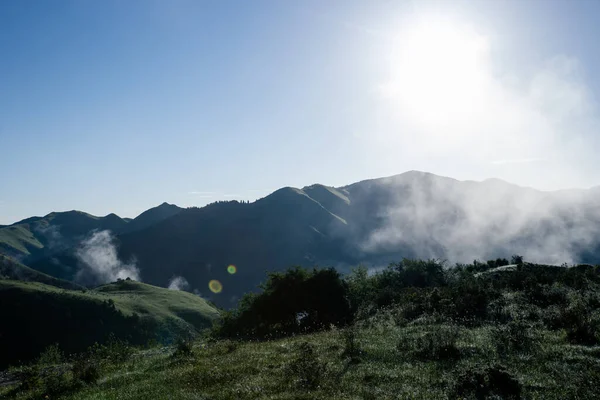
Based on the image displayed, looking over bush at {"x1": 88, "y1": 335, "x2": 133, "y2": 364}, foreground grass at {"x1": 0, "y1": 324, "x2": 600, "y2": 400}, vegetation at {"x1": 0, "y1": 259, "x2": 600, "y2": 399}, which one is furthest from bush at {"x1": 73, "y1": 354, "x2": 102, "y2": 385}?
bush at {"x1": 88, "y1": 335, "x2": 133, "y2": 364}

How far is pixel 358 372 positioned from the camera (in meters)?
16.2

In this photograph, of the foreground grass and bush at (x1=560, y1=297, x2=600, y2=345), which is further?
bush at (x1=560, y1=297, x2=600, y2=345)

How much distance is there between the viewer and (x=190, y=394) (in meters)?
14.6

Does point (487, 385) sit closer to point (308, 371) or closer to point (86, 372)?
point (308, 371)

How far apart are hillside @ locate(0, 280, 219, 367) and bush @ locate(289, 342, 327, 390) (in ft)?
443

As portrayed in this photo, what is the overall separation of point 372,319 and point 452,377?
1928 cm

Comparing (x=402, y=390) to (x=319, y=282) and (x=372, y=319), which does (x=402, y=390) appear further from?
(x=319, y=282)

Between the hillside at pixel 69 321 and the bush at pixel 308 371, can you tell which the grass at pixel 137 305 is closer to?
the hillside at pixel 69 321

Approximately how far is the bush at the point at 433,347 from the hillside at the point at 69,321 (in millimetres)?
134374

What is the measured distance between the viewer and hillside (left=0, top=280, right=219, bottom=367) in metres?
148

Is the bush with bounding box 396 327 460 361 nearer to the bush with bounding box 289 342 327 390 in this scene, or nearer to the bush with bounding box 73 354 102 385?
the bush with bounding box 289 342 327 390

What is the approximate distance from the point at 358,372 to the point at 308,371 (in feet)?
6.83

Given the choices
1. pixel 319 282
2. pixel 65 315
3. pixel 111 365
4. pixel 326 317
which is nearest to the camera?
pixel 111 365

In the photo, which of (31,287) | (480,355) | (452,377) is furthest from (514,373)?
(31,287)
